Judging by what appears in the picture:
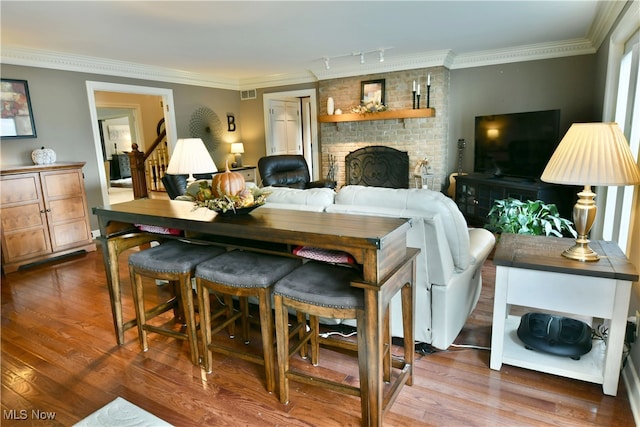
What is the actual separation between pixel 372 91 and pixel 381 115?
18.2 inches

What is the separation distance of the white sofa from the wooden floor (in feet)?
0.73

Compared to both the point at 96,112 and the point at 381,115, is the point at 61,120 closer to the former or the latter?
the point at 96,112

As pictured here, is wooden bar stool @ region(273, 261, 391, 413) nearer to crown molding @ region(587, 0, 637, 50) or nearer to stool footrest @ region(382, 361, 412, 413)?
stool footrest @ region(382, 361, 412, 413)

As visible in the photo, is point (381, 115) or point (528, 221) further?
point (381, 115)

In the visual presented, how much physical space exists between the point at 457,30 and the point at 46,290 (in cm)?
492

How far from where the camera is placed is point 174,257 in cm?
209

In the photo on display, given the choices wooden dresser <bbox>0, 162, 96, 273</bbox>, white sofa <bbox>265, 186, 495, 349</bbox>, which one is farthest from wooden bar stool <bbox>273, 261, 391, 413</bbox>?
wooden dresser <bbox>0, 162, 96, 273</bbox>

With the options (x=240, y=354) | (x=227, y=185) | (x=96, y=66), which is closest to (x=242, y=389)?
(x=240, y=354)

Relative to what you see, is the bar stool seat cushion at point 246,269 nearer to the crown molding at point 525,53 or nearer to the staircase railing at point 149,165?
the crown molding at point 525,53

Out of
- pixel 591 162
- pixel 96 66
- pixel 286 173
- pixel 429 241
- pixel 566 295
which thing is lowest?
pixel 566 295

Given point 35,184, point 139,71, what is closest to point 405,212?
point 35,184

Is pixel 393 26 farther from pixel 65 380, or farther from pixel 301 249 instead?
pixel 65 380

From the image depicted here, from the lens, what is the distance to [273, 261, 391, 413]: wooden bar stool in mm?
1547

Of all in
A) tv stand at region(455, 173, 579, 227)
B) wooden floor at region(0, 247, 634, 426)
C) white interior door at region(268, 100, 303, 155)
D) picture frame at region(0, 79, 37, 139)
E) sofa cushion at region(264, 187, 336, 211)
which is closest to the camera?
wooden floor at region(0, 247, 634, 426)
